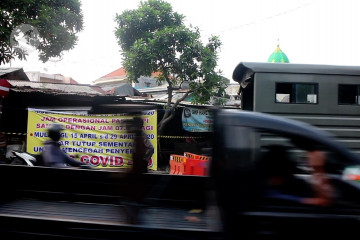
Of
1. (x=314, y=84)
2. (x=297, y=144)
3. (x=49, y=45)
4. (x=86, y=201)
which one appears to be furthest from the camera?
(x=49, y=45)

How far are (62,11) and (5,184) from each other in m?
6.71

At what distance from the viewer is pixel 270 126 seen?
99.9 inches

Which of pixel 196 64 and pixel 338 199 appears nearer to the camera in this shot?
pixel 338 199

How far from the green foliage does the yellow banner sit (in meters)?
2.87

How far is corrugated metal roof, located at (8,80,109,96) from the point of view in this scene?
36.3 feet

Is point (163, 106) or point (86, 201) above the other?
Result: point (163, 106)

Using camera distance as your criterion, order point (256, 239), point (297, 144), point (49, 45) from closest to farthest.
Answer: point (256, 239) < point (297, 144) < point (49, 45)

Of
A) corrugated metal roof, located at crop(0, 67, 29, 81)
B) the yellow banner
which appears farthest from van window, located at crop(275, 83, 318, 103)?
corrugated metal roof, located at crop(0, 67, 29, 81)

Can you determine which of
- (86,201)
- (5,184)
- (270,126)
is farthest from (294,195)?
(5,184)

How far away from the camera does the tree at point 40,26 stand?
7.95m

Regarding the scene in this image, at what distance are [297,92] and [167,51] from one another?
21.3ft

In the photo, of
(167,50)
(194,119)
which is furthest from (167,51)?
(194,119)

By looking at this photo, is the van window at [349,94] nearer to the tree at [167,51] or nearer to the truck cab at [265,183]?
the truck cab at [265,183]

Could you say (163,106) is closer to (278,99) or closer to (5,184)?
(278,99)
